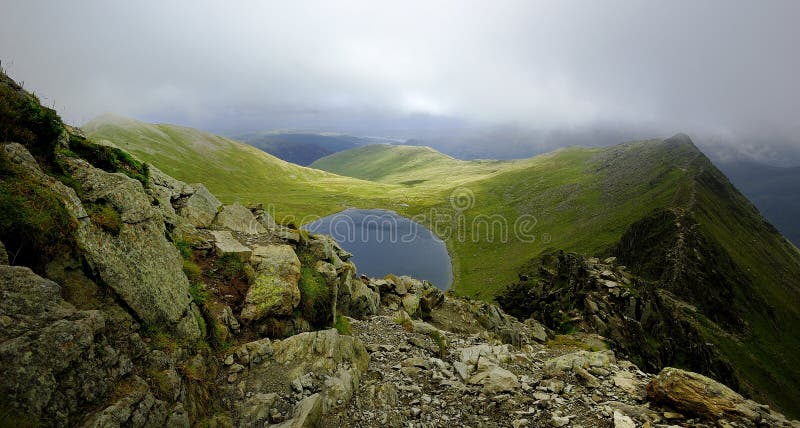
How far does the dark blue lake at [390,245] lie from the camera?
11484 cm

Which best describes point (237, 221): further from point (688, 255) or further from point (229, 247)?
point (688, 255)

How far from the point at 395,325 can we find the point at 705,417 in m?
15.7

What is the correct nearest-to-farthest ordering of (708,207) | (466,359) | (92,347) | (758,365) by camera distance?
1. (92,347)
2. (466,359)
3. (758,365)
4. (708,207)

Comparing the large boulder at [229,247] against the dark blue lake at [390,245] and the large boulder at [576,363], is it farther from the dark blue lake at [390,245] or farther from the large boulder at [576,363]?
the dark blue lake at [390,245]

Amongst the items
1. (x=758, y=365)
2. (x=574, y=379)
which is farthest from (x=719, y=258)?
(x=574, y=379)

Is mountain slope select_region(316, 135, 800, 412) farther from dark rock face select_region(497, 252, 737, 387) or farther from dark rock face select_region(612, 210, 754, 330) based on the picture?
dark rock face select_region(497, 252, 737, 387)

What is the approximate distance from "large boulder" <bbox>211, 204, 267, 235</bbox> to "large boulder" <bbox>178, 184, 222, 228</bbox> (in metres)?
0.57

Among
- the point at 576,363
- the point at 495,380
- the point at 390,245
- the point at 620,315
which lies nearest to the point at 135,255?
the point at 495,380

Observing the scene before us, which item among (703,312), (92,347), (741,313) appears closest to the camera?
(92,347)

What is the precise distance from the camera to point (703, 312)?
77.1 m

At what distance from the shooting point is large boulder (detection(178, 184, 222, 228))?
22.0 m

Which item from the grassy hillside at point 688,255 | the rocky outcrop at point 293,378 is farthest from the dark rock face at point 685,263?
the rocky outcrop at point 293,378

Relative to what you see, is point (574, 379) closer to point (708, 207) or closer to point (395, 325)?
point (395, 325)

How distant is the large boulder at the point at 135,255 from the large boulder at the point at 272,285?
10.8ft
